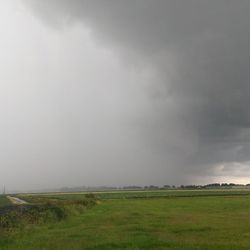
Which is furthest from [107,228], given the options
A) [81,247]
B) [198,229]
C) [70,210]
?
[70,210]

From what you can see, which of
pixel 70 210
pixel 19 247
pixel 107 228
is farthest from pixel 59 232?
pixel 70 210

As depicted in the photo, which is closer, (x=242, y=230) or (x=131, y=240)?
(x=131, y=240)

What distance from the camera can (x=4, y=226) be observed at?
123ft

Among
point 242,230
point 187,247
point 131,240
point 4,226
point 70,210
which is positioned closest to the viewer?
point 187,247

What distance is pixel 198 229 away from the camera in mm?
34875

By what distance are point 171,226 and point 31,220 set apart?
589 inches

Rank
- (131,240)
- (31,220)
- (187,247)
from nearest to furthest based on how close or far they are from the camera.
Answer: (187,247)
(131,240)
(31,220)

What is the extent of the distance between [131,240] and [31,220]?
662 inches

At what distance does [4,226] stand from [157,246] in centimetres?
1733

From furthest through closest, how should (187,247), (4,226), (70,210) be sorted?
(70,210), (4,226), (187,247)

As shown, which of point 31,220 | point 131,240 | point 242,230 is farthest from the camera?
point 31,220

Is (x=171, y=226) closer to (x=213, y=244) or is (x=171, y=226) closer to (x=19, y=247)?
(x=213, y=244)

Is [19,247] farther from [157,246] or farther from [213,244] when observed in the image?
[213,244]

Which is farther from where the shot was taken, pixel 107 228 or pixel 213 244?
pixel 107 228
